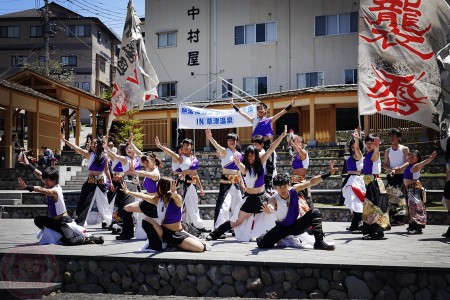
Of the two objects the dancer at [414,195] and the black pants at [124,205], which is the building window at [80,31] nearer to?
the black pants at [124,205]

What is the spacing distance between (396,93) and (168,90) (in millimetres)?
30245

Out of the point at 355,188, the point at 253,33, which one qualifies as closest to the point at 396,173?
the point at 355,188

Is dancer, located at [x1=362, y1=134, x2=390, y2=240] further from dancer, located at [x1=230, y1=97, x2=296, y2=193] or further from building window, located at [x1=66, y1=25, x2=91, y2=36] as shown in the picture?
building window, located at [x1=66, y1=25, x2=91, y2=36]

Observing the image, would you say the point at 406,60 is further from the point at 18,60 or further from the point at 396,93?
the point at 18,60

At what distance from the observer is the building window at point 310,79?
3462cm

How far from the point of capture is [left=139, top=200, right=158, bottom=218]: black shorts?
9420 mm

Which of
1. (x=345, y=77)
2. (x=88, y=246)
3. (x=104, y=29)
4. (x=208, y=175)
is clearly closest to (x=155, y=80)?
(x=88, y=246)

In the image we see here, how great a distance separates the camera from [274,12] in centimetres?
3588

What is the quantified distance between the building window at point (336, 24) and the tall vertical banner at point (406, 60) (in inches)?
964

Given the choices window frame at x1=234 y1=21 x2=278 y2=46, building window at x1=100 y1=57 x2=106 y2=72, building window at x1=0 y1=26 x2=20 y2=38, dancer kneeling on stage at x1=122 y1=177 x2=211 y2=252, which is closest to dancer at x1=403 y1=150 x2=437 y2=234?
dancer kneeling on stage at x1=122 y1=177 x2=211 y2=252

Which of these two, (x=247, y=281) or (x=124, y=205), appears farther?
(x=124, y=205)

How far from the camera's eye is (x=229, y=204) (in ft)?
38.7

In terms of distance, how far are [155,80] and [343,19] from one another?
22901mm

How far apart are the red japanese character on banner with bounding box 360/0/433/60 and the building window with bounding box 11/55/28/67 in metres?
53.2
